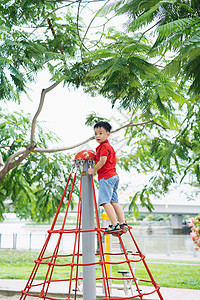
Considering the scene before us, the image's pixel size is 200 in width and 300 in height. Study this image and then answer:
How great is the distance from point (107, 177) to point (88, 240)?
64 cm

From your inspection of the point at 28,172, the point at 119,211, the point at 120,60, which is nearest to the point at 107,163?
the point at 119,211

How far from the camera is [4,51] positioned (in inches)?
128

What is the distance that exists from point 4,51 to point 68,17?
2398 millimetres

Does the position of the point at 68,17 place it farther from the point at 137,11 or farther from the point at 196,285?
the point at 196,285

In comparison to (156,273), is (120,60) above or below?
above

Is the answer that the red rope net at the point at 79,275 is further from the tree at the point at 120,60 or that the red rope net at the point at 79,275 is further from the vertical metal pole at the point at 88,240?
the tree at the point at 120,60

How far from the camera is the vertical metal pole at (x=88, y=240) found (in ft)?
10.7

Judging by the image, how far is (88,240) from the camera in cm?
335

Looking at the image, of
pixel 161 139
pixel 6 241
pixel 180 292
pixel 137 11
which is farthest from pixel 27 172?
pixel 6 241

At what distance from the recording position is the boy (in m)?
3.27

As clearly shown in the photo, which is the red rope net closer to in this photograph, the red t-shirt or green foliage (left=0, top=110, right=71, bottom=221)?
the red t-shirt

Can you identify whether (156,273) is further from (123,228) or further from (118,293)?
(123,228)

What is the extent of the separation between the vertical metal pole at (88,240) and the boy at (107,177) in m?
0.17

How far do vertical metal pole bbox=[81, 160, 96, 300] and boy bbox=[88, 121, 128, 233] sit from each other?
0.17 m
